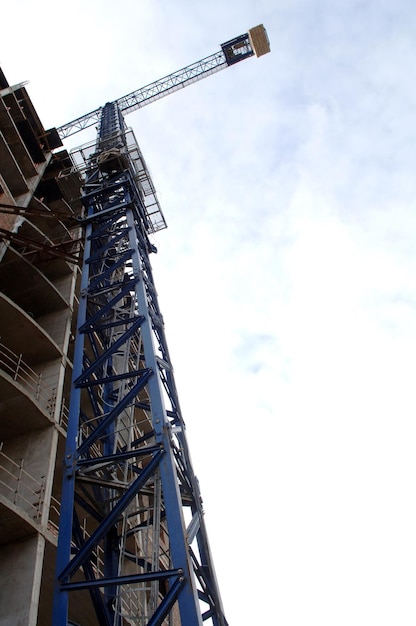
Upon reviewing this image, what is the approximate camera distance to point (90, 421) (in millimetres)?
9891

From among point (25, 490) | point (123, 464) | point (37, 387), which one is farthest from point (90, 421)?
point (37, 387)

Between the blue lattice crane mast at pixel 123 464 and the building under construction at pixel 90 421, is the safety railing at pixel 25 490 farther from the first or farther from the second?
the blue lattice crane mast at pixel 123 464

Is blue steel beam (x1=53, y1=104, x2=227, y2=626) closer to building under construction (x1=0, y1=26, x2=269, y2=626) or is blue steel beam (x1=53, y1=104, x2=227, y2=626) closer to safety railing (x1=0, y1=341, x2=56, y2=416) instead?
building under construction (x1=0, y1=26, x2=269, y2=626)

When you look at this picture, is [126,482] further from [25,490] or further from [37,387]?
[37,387]

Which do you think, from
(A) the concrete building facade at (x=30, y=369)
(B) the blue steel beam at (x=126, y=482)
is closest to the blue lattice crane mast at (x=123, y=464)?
(B) the blue steel beam at (x=126, y=482)

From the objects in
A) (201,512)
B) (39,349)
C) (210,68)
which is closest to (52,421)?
(39,349)

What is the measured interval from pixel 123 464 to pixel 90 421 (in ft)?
4.18

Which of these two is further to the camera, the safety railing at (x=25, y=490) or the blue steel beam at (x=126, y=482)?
the safety railing at (x=25, y=490)

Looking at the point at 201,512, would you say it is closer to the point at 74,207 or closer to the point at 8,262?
the point at 8,262

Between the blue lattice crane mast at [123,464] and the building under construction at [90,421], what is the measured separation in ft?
0.09

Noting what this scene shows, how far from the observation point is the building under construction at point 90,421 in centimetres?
720

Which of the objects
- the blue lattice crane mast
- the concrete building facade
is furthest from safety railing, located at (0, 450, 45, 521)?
the blue lattice crane mast

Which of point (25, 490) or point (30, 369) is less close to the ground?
point (30, 369)

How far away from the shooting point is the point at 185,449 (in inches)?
367
